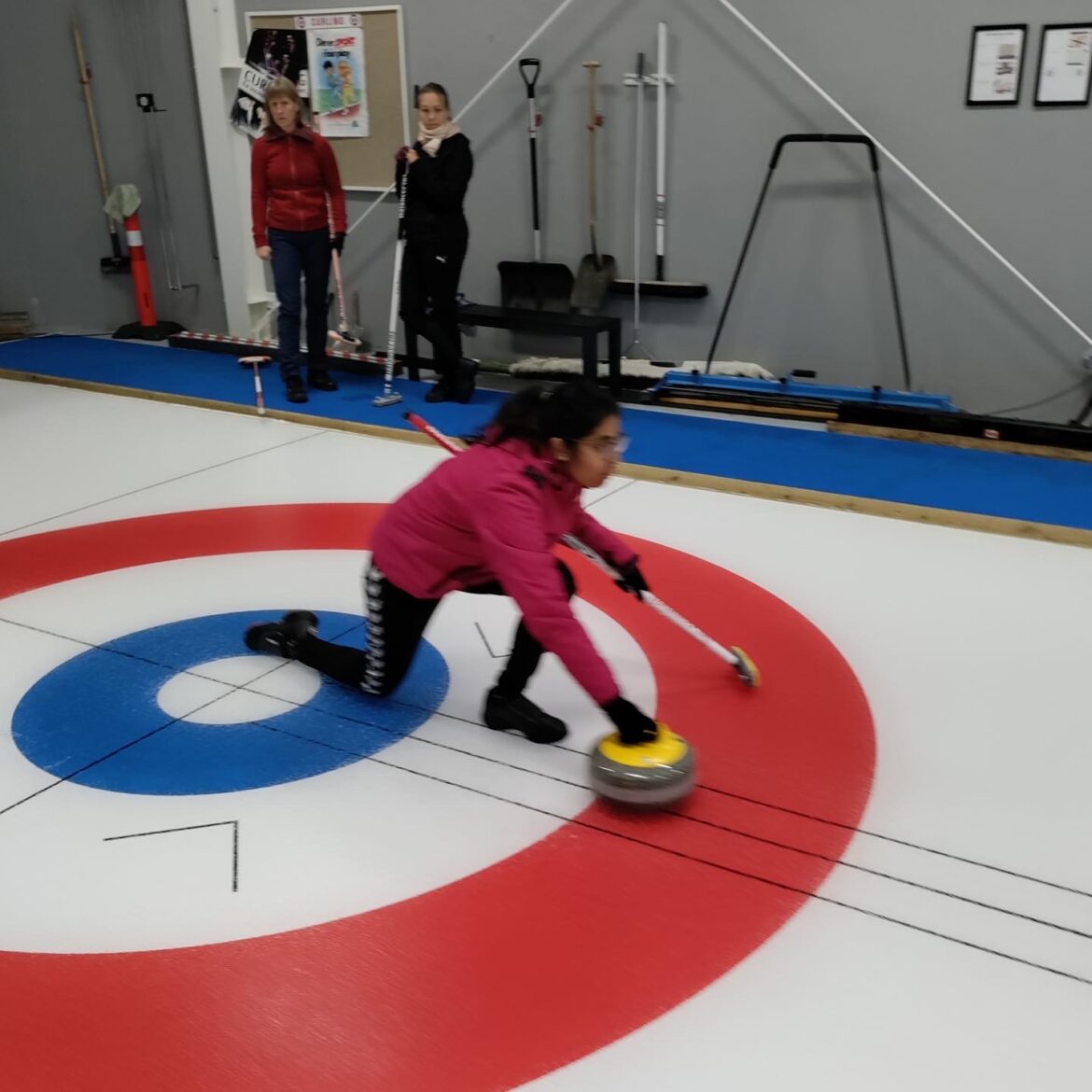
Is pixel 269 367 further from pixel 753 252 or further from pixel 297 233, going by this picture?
pixel 753 252

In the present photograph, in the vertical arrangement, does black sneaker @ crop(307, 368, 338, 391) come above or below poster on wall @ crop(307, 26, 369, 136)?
below

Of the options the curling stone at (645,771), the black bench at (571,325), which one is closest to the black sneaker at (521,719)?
the curling stone at (645,771)

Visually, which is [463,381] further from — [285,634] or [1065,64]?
[1065,64]

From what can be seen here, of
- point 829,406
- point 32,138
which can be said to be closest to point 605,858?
point 829,406

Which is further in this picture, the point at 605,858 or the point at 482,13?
the point at 482,13

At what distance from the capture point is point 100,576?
12.9ft

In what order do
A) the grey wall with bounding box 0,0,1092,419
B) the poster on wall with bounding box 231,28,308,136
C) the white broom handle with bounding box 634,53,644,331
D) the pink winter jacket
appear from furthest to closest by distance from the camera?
1. the poster on wall with bounding box 231,28,308,136
2. the white broom handle with bounding box 634,53,644,331
3. the grey wall with bounding box 0,0,1092,419
4. the pink winter jacket

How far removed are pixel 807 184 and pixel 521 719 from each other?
14.5ft

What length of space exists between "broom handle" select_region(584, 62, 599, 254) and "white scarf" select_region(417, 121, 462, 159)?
95cm

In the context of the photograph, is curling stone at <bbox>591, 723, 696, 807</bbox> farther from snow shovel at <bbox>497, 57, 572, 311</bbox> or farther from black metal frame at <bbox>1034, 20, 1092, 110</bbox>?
snow shovel at <bbox>497, 57, 572, 311</bbox>

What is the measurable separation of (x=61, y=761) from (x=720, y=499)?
297cm

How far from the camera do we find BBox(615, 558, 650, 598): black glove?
283 centimetres

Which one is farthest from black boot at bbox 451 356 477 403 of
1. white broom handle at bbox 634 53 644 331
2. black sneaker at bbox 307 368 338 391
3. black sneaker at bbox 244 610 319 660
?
black sneaker at bbox 244 610 319 660

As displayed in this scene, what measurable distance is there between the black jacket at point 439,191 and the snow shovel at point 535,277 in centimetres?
80
